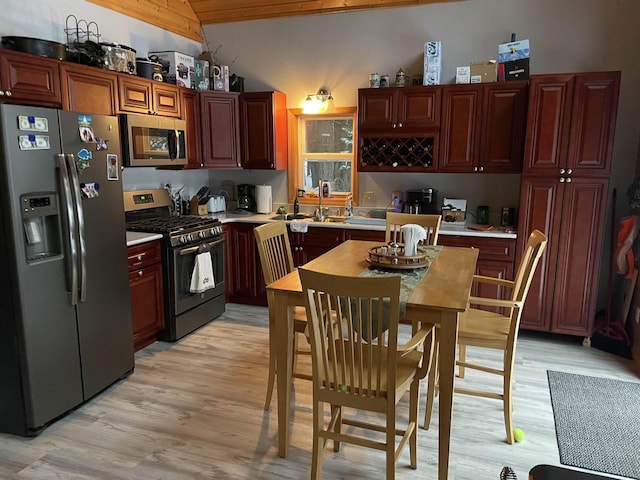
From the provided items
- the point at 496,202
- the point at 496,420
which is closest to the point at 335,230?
the point at 496,202

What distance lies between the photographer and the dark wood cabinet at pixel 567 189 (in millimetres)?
3543

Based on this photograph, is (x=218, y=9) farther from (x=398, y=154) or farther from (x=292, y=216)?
(x=398, y=154)

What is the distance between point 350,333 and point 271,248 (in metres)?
1.15

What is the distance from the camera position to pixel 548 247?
3.80 metres

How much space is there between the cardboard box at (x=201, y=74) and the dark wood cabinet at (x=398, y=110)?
5.11 feet

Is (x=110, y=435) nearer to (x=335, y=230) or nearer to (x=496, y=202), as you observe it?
(x=335, y=230)

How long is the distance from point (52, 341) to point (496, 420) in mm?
2589

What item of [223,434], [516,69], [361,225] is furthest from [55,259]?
[516,69]

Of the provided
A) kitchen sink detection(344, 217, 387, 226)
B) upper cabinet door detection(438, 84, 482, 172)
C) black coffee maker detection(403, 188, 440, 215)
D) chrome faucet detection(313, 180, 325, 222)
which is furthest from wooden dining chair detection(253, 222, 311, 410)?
upper cabinet door detection(438, 84, 482, 172)

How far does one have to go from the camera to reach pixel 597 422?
273 cm

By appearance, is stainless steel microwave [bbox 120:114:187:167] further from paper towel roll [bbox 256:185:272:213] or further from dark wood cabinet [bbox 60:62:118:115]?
paper towel roll [bbox 256:185:272:213]

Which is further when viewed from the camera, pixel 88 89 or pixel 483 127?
pixel 483 127

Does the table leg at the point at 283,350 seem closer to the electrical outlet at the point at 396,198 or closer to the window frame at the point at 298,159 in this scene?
A: the electrical outlet at the point at 396,198

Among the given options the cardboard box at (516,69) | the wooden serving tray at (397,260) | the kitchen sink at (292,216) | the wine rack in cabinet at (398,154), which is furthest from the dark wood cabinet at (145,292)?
the cardboard box at (516,69)
